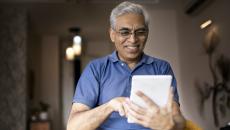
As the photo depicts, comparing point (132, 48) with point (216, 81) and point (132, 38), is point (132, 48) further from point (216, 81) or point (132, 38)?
point (216, 81)

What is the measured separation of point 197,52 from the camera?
4227 millimetres

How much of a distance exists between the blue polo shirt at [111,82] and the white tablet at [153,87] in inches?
8.6

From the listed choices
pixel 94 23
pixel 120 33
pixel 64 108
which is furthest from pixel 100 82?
pixel 64 108

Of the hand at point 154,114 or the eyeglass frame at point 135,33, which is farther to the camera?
the eyeglass frame at point 135,33

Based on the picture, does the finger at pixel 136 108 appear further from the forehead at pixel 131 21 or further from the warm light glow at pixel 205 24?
the warm light glow at pixel 205 24

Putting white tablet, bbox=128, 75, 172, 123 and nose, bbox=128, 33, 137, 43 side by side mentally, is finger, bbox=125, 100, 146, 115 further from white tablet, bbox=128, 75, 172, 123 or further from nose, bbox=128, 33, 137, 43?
nose, bbox=128, 33, 137, 43

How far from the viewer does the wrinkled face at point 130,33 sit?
4.42 feet

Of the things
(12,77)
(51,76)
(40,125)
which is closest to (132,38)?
(12,77)

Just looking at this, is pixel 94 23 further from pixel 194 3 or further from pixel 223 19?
pixel 223 19

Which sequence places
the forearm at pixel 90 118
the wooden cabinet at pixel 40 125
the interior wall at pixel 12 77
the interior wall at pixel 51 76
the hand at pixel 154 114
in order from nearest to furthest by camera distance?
1. the hand at pixel 154 114
2. the forearm at pixel 90 118
3. the interior wall at pixel 12 77
4. the wooden cabinet at pixel 40 125
5. the interior wall at pixel 51 76

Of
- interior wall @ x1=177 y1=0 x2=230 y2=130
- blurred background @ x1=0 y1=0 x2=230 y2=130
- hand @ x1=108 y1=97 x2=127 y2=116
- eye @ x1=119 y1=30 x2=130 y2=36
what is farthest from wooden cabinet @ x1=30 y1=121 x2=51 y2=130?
hand @ x1=108 y1=97 x2=127 y2=116

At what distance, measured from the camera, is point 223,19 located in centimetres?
348

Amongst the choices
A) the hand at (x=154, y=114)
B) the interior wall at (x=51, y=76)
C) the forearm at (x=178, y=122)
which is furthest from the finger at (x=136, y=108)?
the interior wall at (x=51, y=76)

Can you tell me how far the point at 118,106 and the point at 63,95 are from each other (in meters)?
6.91
